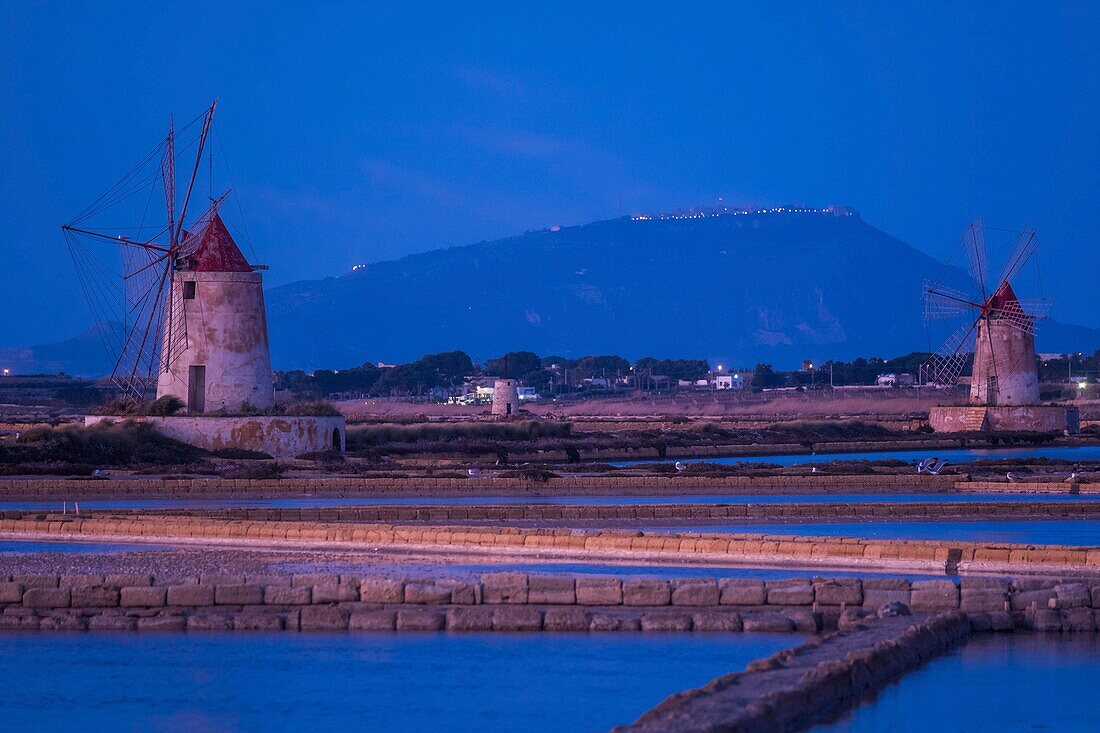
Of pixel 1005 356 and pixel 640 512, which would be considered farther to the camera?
pixel 1005 356

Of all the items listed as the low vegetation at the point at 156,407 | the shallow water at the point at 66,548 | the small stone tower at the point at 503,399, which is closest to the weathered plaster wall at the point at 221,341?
the low vegetation at the point at 156,407

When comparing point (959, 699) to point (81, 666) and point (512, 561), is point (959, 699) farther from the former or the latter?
point (512, 561)

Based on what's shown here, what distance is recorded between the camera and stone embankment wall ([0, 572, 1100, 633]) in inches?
313

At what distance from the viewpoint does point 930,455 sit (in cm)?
3478

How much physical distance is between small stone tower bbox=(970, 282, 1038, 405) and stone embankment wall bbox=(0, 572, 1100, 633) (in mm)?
33098

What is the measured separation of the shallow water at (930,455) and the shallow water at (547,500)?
31.2 ft

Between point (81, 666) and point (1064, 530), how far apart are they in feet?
33.3

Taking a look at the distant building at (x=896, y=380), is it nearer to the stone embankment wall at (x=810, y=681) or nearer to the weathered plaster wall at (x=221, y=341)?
the weathered plaster wall at (x=221, y=341)

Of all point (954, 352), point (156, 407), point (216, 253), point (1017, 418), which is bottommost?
point (1017, 418)

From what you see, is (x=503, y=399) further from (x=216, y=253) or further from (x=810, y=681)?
(x=810, y=681)

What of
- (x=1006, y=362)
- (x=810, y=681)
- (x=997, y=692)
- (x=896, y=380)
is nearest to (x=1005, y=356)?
(x=1006, y=362)

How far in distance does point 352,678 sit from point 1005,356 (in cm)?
3634

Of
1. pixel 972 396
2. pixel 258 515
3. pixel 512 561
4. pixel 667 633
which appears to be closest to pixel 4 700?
pixel 667 633

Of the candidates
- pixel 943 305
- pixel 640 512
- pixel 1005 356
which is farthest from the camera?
pixel 943 305
